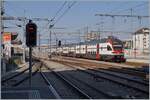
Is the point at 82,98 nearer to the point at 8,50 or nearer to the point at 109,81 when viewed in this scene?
the point at 109,81

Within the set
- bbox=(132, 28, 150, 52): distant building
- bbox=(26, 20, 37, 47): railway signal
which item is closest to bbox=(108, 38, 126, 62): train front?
bbox=(132, 28, 150, 52): distant building

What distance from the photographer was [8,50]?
46750mm

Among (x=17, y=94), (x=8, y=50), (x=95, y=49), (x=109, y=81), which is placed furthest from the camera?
(x=95, y=49)

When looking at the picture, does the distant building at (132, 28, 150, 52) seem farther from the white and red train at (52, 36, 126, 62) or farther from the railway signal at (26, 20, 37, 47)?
the railway signal at (26, 20, 37, 47)

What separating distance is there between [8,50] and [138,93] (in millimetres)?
27723

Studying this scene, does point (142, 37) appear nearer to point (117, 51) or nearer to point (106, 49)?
point (106, 49)

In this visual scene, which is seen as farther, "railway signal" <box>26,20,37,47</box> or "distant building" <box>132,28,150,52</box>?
"distant building" <box>132,28,150,52</box>

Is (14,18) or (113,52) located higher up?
(14,18)

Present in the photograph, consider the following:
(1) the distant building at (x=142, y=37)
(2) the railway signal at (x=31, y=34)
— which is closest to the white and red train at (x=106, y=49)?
(1) the distant building at (x=142, y=37)

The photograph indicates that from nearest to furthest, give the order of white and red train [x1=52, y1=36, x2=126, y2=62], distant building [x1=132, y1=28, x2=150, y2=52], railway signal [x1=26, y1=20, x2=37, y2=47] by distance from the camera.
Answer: railway signal [x1=26, y1=20, x2=37, y2=47] → white and red train [x1=52, y1=36, x2=126, y2=62] → distant building [x1=132, y1=28, x2=150, y2=52]

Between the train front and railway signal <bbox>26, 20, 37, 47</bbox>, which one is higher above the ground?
A: railway signal <bbox>26, 20, 37, 47</bbox>

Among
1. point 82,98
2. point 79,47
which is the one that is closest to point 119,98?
point 82,98

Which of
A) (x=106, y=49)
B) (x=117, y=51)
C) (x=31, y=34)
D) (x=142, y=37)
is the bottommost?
(x=117, y=51)

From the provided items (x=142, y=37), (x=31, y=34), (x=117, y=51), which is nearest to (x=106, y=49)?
(x=117, y=51)
